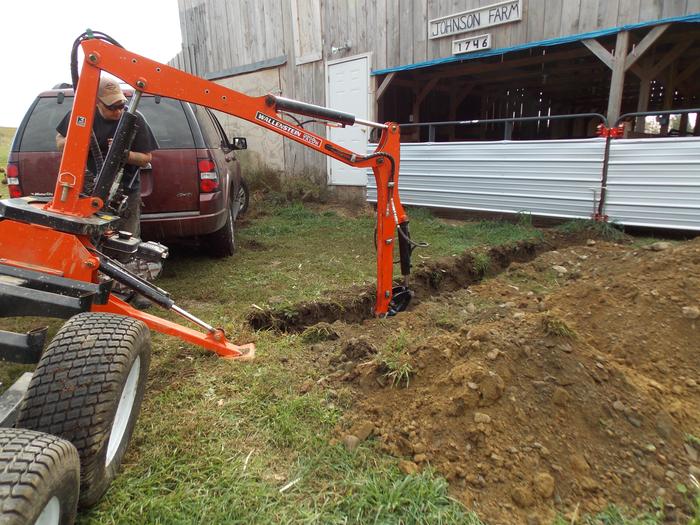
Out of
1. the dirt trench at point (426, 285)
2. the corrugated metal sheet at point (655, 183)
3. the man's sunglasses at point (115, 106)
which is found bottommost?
the dirt trench at point (426, 285)

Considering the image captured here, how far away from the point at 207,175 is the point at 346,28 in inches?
233

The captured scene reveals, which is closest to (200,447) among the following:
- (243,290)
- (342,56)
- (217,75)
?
(243,290)

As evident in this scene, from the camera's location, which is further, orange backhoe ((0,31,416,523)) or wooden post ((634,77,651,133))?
wooden post ((634,77,651,133))

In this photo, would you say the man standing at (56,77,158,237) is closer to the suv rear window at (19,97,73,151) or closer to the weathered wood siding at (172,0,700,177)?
the suv rear window at (19,97,73,151)

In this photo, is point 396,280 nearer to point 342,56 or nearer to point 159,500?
point 159,500

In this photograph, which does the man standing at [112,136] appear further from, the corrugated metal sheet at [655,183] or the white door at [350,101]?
the corrugated metal sheet at [655,183]

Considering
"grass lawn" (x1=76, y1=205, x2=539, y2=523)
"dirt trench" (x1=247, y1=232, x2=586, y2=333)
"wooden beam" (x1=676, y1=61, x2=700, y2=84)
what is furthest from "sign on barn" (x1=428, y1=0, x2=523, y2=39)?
"grass lawn" (x1=76, y1=205, x2=539, y2=523)

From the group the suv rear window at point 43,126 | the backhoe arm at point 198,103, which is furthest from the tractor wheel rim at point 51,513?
the suv rear window at point 43,126

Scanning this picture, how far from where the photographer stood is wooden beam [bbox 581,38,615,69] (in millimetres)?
6305

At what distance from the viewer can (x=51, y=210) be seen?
8.05ft

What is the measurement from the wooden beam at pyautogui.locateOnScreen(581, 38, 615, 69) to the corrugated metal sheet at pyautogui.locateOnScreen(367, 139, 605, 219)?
107 centimetres

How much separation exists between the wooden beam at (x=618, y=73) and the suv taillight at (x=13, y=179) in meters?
7.24

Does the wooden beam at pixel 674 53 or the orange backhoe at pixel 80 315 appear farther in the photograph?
the wooden beam at pixel 674 53

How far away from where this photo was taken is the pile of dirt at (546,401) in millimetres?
1943
